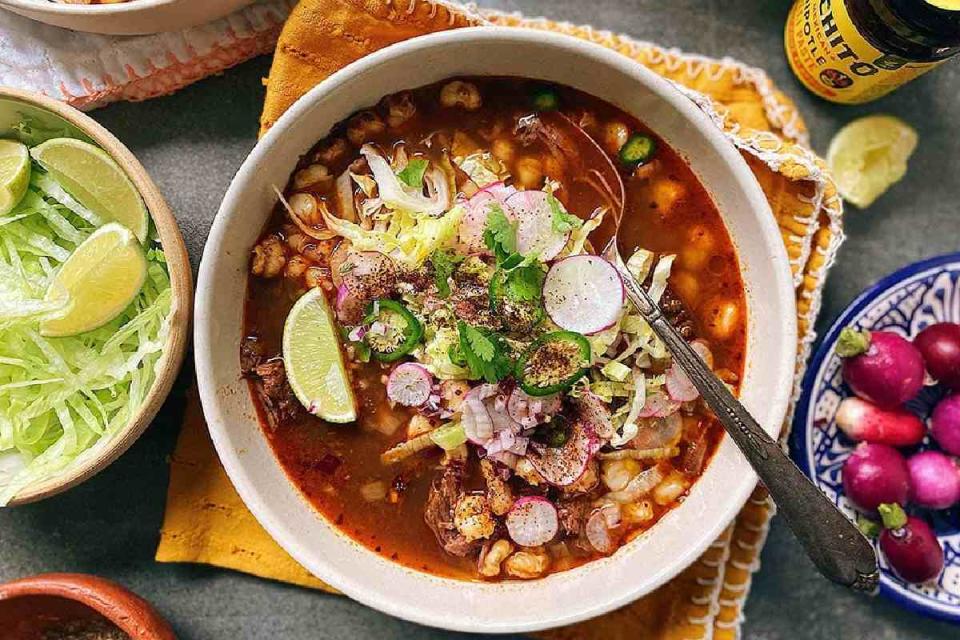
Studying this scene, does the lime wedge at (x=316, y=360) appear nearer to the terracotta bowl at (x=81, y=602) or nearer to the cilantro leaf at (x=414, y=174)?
the cilantro leaf at (x=414, y=174)

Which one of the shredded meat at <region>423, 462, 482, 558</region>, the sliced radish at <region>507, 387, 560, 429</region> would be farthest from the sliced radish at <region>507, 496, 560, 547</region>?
the sliced radish at <region>507, 387, 560, 429</region>

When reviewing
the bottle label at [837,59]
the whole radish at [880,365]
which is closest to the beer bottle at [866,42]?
the bottle label at [837,59]

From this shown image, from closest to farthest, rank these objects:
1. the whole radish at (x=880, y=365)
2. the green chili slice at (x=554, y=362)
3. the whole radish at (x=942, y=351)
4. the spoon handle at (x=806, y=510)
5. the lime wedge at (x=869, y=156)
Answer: the spoon handle at (x=806, y=510) → the green chili slice at (x=554, y=362) → the whole radish at (x=880, y=365) → the whole radish at (x=942, y=351) → the lime wedge at (x=869, y=156)

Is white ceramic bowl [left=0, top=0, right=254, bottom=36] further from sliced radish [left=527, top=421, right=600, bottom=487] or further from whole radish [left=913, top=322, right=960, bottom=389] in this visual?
whole radish [left=913, top=322, right=960, bottom=389]

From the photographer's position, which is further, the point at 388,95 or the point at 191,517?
the point at 191,517

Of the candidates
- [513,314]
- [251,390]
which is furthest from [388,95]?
[251,390]

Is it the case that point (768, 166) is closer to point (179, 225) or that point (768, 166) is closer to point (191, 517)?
point (179, 225)
